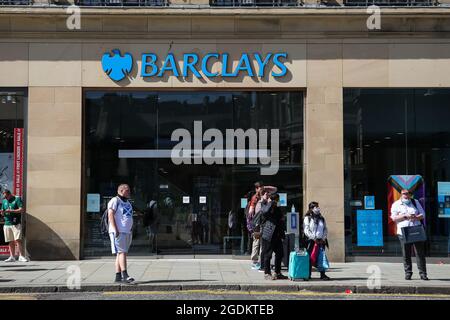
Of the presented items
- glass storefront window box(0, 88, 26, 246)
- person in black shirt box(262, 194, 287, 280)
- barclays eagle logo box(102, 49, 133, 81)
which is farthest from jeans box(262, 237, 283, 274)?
glass storefront window box(0, 88, 26, 246)

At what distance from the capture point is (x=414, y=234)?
521 inches

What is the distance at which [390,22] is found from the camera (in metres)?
17.0

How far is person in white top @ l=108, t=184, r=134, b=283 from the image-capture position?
12.2 metres

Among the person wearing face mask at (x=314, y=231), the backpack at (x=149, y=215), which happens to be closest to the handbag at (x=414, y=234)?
the person wearing face mask at (x=314, y=231)

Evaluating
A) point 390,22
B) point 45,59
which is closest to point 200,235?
point 45,59

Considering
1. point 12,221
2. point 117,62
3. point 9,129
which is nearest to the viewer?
point 12,221

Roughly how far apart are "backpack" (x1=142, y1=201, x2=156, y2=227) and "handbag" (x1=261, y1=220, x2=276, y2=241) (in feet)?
15.4

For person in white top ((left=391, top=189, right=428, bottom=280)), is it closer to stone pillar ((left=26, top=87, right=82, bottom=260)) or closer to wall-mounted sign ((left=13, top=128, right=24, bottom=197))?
stone pillar ((left=26, top=87, right=82, bottom=260))

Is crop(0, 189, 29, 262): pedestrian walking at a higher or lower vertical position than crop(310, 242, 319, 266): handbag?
higher

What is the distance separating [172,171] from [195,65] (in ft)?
9.39

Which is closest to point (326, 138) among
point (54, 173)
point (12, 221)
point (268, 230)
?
point (268, 230)

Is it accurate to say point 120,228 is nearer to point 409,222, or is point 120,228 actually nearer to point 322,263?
point 322,263

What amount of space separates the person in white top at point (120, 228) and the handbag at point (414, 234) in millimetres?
5629

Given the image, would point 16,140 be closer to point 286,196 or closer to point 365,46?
point 286,196
